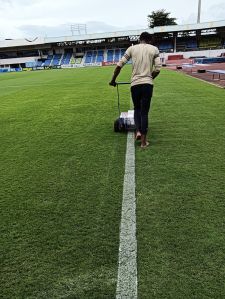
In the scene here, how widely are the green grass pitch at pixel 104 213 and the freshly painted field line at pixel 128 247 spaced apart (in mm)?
52

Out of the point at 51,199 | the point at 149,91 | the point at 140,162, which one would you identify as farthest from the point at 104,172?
the point at 149,91

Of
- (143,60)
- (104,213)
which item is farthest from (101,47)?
(104,213)

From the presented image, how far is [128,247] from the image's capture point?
2975mm

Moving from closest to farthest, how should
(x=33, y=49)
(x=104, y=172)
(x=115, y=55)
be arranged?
(x=104, y=172), (x=115, y=55), (x=33, y=49)

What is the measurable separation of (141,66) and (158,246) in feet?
12.0

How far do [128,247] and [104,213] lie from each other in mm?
704

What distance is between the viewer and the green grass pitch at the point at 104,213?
2.57 meters

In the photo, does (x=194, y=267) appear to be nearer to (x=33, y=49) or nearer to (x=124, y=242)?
(x=124, y=242)

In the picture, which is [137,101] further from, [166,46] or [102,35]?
[166,46]

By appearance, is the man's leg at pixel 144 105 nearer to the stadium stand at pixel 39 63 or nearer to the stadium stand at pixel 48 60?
the stadium stand at pixel 39 63

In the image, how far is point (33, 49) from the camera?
87.8 m

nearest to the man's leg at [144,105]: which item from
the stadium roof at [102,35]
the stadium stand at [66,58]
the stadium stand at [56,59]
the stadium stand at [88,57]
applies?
the stadium roof at [102,35]

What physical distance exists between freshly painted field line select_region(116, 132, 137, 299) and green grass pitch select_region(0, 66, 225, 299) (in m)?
0.05

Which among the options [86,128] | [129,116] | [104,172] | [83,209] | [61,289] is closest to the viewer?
[61,289]
